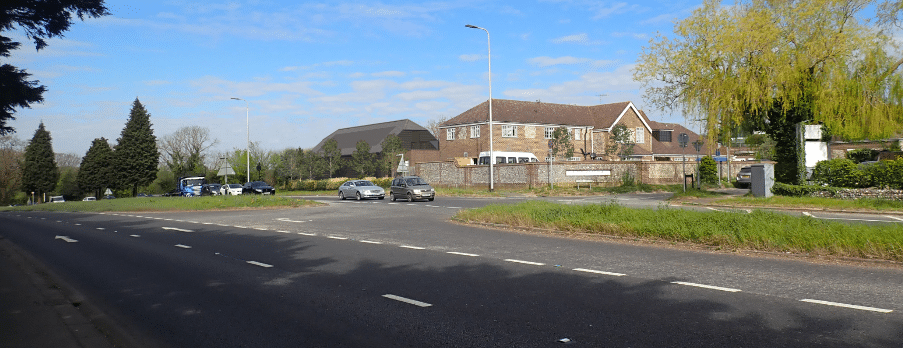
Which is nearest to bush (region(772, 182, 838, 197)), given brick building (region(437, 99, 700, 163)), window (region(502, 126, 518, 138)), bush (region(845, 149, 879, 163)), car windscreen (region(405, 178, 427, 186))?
car windscreen (region(405, 178, 427, 186))

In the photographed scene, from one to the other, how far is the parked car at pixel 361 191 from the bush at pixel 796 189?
72.9 ft

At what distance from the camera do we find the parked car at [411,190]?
3344cm

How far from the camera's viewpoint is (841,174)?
23375 mm

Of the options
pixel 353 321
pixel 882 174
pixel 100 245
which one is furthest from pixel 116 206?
pixel 882 174

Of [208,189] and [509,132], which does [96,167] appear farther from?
[509,132]

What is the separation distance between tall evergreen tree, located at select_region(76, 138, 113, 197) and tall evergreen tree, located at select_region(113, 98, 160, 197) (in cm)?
618

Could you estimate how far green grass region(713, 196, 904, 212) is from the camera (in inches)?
768

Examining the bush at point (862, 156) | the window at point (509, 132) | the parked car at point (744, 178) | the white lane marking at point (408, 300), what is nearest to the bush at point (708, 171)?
the parked car at point (744, 178)

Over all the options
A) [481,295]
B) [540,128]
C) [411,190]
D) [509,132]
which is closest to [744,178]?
[411,190]

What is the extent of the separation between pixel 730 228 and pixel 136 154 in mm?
77111

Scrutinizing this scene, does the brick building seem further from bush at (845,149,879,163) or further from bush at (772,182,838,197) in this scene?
bush at (772,182,838,197)

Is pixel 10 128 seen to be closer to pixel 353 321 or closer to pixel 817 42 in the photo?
pixel 353 321

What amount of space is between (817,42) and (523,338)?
2279cm

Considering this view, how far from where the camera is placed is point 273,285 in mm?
8609
